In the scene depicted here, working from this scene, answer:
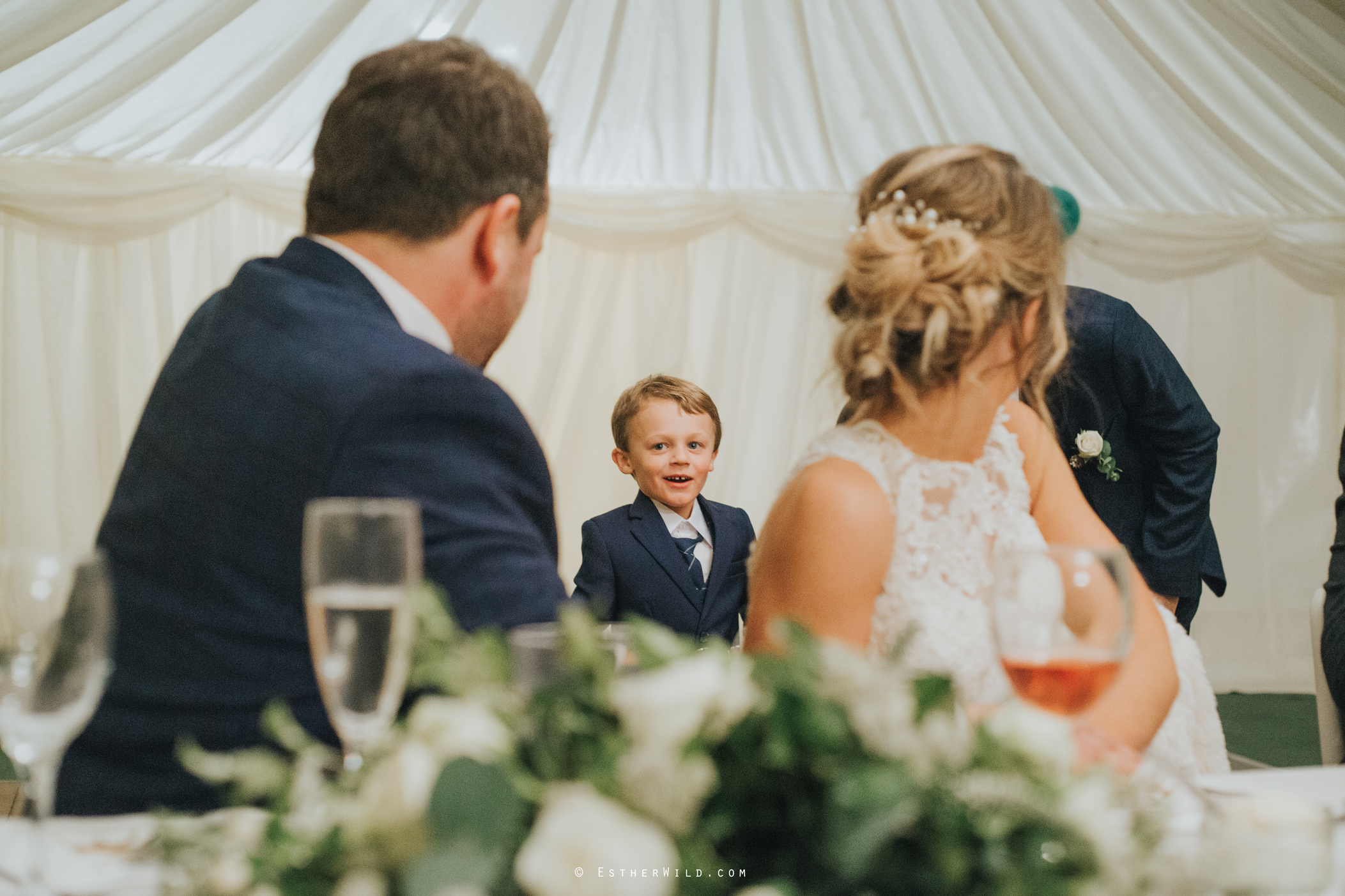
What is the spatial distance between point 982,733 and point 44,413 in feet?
19.4

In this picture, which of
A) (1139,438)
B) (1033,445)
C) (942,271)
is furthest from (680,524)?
(942,271)

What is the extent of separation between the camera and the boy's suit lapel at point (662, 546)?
3.26 m

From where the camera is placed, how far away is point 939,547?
1.64m

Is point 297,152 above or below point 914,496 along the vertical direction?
above

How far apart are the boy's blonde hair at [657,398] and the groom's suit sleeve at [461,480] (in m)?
2.31

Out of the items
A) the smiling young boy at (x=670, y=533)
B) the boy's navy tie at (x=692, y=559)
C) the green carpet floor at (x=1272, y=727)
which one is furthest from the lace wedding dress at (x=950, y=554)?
the green carpet floor at (x=1272, y=727)

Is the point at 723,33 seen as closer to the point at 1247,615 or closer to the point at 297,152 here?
the point at 297,152

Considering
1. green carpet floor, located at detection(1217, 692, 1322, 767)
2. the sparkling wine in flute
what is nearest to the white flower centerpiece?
the sparkling wine in flute

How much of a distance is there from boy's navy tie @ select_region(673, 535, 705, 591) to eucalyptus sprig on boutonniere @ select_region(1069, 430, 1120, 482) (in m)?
1.04

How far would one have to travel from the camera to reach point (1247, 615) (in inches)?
252

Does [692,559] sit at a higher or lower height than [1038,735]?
lower

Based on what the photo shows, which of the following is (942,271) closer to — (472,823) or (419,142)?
(419,142)

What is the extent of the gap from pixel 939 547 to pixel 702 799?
1.15 metres

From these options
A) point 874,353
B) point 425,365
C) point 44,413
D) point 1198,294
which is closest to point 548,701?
point 425,365
